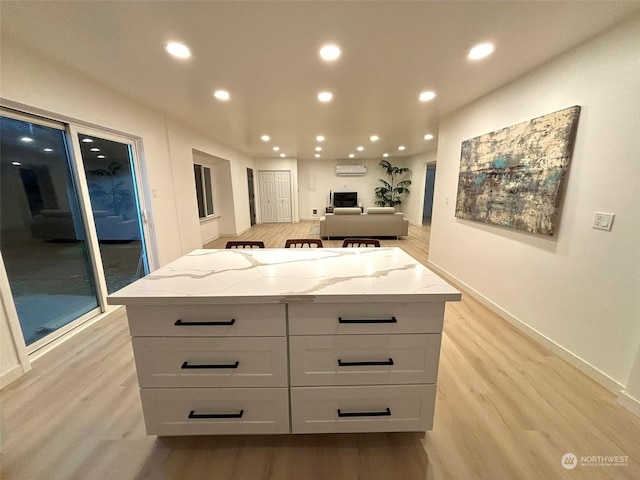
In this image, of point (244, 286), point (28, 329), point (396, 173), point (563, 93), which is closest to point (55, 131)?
point (28, 329)

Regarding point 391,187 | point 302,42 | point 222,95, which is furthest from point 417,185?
point 302,42

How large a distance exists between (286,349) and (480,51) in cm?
249

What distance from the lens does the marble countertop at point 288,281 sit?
3.26 feet

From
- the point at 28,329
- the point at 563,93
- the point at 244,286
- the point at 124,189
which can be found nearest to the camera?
the point at 244,286

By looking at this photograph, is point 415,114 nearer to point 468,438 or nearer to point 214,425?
point 468,438

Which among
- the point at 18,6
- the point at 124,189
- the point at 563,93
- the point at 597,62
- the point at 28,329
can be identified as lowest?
the point at 28,329

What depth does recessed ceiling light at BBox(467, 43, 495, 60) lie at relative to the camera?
1.76 meters

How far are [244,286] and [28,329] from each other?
94.0 inches

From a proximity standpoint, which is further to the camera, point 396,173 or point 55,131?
point 396,173

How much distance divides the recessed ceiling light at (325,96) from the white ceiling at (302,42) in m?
0.08

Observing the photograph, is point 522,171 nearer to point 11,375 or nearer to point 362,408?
point 362,408

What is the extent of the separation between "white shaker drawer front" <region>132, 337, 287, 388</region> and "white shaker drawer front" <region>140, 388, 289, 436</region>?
45mm

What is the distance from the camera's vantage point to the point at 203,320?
105 centimetres

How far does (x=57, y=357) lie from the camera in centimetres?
191
